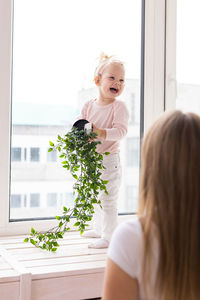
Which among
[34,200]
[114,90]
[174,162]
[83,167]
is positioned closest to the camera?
[174,162]

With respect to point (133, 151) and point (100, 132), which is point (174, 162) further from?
point (133, 151)

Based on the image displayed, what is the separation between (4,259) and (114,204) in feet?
→ 1.41

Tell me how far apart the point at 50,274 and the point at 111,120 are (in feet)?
1.97

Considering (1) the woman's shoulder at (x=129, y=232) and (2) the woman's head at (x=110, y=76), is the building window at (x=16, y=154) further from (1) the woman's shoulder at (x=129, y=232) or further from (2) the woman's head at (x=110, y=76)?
(1) the woman's shoulder at (x=129, y=232)

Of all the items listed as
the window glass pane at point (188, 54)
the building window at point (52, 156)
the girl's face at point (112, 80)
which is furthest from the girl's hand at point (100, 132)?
the window glass pane at point (188, 54)

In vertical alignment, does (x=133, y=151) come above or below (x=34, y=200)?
above

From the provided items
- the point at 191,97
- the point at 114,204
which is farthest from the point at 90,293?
the point at 191,97

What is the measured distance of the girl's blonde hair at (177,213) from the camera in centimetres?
75

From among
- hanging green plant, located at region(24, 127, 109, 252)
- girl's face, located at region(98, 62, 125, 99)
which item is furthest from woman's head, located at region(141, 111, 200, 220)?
girl's face, located at region(98, 62, 125, 99)

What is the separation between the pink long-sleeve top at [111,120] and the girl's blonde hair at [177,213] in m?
0.79

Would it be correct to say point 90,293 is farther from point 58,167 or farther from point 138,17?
point 138,17

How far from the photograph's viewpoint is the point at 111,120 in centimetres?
159

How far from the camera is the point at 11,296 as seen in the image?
3.93ft

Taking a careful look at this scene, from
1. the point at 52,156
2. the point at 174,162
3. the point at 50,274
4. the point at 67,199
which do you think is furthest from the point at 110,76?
the point at 174,162
